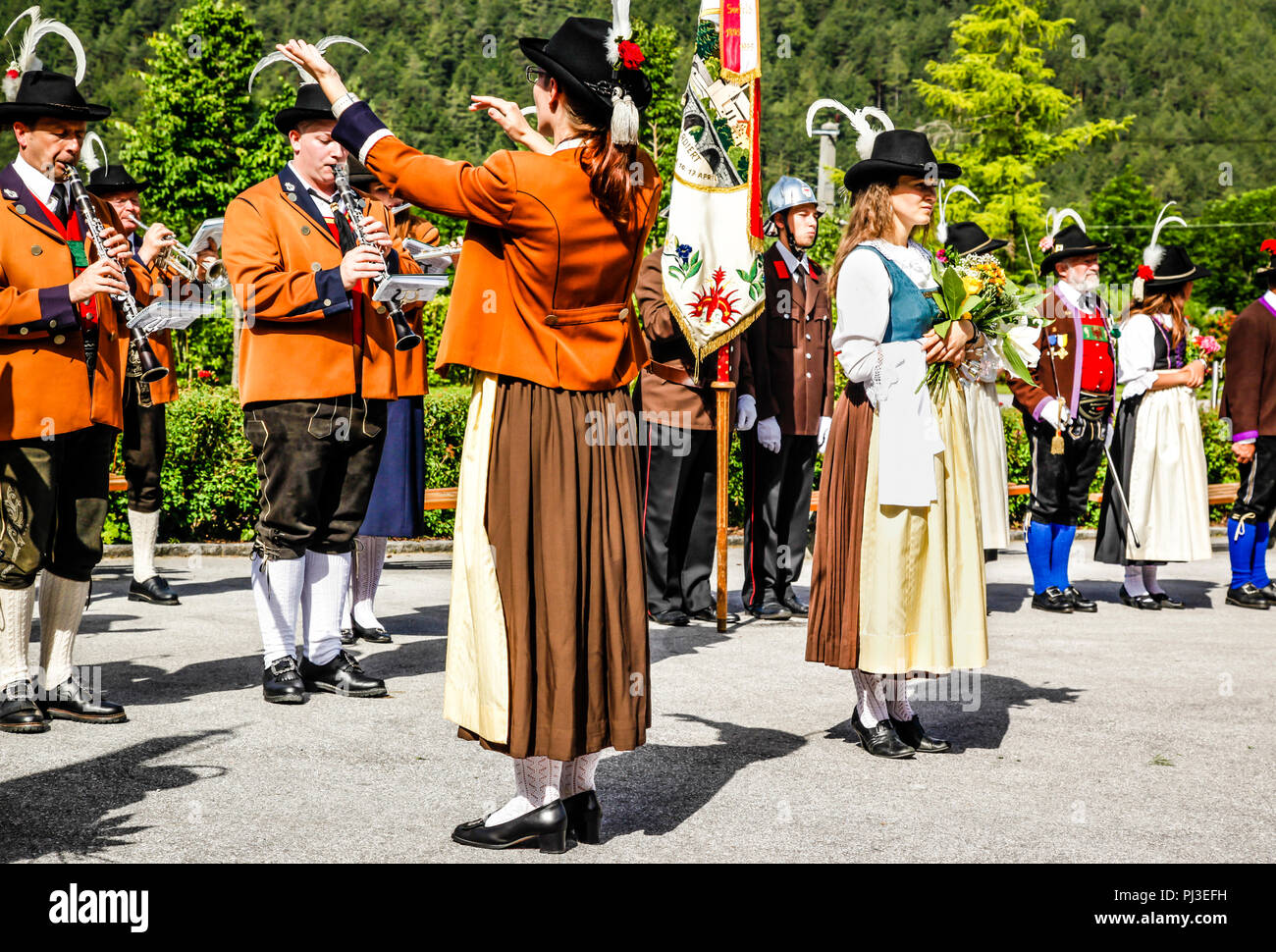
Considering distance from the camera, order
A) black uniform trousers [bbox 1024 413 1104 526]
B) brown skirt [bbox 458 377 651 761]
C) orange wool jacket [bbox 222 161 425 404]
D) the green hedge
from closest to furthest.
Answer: brown skirt [bbox 458 377 651 761] < orange wool jacket [bbox 222 161 425 404] < black uniform trousers [bbox 1024 413 1104 526] < the green hedge

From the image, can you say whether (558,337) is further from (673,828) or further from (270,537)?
(270,537)

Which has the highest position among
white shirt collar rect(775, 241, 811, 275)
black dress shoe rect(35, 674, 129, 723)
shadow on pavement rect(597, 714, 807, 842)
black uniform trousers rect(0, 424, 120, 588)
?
white shirt collar rect(775, 241, 811, 275)

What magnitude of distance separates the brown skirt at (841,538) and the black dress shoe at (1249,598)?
523 cm

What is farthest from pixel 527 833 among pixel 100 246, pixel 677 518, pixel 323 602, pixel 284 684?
pixel 677 518

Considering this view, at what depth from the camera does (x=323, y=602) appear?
6.17 m

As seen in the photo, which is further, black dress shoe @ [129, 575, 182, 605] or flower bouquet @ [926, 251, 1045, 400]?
black dress shoe @ [129, 575, 182, 605]

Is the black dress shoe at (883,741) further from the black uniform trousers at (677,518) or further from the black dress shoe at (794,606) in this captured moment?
the black dress shoe at (794,606)

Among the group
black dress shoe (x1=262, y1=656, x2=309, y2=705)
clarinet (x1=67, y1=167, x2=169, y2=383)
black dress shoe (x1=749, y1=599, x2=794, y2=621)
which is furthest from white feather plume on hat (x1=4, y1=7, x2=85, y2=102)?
black dress shoe (x1=749, y1=599, x2=794, y2=621)

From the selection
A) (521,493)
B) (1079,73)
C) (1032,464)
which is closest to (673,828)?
(521,493)

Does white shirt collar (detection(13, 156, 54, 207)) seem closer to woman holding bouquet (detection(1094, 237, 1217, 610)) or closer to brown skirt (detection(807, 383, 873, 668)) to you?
brown skirt (detection(807, 383, 873, 668))

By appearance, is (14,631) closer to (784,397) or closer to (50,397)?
(50,397)

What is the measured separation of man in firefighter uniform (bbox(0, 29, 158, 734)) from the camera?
5.21 m

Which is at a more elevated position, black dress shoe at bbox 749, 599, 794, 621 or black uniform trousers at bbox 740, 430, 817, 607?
black uniform trousers at bbox 740, 430, 817, 607

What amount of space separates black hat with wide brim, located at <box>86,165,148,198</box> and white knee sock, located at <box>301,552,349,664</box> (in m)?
3.71
